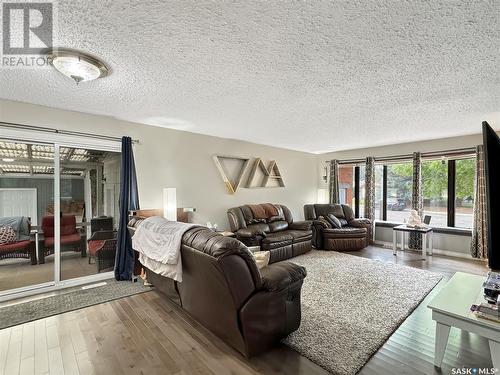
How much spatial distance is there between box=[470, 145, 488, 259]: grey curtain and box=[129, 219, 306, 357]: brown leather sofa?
15.1 feet

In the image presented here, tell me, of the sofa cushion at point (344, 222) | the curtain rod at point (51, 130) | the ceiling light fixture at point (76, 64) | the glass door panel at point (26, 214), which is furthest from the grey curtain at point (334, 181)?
the glass door panel at point (26, 214)

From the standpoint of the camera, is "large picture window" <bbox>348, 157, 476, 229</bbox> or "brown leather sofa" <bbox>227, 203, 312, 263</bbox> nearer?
"brown leather sofa" <bbox>227, 203, 312, 263</bbox>

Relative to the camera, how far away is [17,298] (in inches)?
118

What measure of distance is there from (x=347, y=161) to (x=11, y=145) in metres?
6.80

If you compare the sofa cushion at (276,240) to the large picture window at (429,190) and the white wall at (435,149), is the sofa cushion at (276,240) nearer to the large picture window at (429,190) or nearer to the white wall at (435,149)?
the white wall at (435,149)

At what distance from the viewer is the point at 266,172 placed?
586 cm

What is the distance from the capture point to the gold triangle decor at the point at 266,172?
561 centimetres

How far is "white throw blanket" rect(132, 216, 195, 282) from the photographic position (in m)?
2.20

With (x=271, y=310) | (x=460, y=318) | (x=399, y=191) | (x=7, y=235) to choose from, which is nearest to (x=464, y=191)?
(x=399, y=191)

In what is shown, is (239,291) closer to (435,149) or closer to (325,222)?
(325,222)

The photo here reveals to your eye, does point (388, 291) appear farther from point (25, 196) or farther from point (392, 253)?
point (25, 196)

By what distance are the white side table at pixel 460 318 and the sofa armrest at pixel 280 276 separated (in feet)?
3.51

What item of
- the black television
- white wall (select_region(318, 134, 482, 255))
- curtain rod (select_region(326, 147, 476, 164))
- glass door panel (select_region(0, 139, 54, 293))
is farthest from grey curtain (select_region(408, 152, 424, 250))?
glass door panel (select_region(0, 139, 54, 293))

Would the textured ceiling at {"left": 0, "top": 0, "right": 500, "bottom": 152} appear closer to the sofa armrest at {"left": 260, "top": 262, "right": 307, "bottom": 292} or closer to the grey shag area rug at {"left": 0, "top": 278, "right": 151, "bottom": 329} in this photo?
the sofa armrest at {"left": 260, "top": 262, "right": 307, "bottom": 292}
